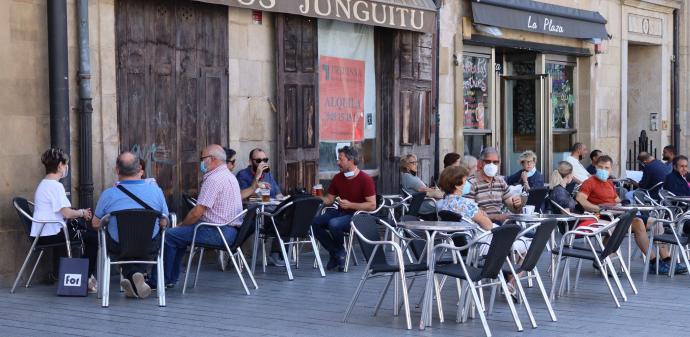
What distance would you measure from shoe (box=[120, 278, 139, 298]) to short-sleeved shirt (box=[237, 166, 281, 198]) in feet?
8.48

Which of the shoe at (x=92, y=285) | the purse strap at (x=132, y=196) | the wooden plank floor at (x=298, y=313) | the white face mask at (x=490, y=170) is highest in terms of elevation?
the white face mask at (x=490, y=170)

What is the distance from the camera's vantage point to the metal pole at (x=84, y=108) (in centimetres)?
1049

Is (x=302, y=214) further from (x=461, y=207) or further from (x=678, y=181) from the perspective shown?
(x=678, y=181)

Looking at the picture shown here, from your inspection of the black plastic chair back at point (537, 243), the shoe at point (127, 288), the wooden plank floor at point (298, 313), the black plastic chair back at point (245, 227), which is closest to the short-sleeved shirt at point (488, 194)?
the wooden plank floor at point (298, 313)

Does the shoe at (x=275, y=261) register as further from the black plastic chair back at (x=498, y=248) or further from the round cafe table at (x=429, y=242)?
the black plastic chair back at (x=498, y=248)

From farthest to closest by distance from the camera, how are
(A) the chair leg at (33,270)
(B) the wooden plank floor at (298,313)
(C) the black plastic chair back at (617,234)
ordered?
(A) the chair leg at (33,270) < (C) the black plastic chair back at (617,234) < (B) the wooden plank floor at (298,313)

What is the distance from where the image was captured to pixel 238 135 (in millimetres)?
12555

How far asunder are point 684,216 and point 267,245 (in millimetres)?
4395

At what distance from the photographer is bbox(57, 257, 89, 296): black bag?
31.2ft

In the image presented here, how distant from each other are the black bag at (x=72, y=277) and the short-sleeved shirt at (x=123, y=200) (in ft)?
1.75

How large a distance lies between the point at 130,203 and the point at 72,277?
867mm

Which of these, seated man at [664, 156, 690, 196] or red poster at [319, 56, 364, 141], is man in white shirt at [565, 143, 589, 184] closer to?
seated man at [664, 156, 690, 196]

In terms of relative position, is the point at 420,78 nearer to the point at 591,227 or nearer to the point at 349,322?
the point at 591,227

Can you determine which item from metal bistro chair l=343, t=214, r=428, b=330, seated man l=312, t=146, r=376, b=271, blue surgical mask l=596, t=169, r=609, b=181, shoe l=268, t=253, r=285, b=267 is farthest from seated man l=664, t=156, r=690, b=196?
metal bistro chair l=343, t=214, r=428, b=330
